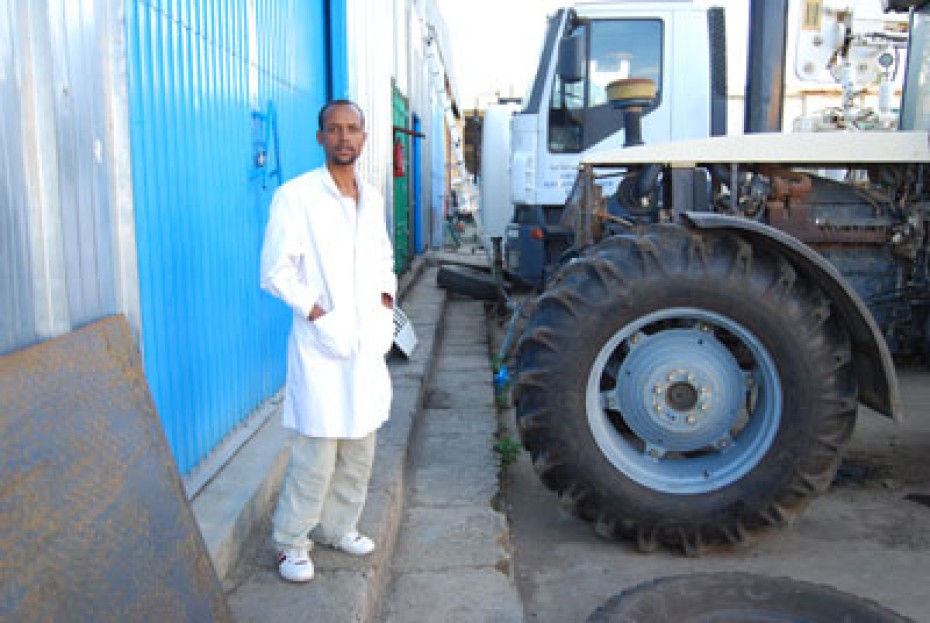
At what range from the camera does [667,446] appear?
3.49 metres

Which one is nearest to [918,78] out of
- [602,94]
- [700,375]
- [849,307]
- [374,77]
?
[849,307]

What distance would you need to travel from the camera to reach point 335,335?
2.49 meters

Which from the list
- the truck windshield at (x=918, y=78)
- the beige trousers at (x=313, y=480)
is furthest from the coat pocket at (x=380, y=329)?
Result: the truck windshield at (x=918, y=78)

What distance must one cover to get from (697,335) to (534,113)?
5.01 m

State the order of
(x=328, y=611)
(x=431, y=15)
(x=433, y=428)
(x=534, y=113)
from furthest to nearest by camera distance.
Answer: (x=431, y=15), (x=534, y=113), (x=433, y=428), (x=328, y=611)

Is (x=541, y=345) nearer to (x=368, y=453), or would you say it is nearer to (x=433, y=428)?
(x=368, y=453)

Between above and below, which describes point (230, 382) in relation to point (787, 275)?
below

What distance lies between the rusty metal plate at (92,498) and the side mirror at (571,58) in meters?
5.67

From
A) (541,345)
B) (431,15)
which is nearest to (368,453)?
(541,345)

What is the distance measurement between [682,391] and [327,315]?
169 centimetres

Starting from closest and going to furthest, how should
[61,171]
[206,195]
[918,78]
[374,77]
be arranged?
[61,171]
[206,195]
[918,78]
[374,77]

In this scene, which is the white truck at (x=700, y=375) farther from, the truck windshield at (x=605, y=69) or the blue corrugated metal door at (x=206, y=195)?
the truck windshield at (x=605, y=69)

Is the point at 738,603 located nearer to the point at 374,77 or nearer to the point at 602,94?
the point at 602,94

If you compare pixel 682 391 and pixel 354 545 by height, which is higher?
pixel 682 391
